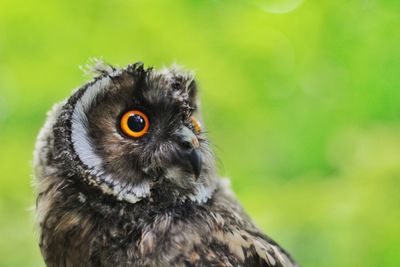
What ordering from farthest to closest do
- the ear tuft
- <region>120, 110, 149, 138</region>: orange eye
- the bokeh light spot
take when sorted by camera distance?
the bokeh light spot → the ear tuft → <region>120, 110, 149, 138</region>: orange eye

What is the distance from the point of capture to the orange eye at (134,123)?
2611 millimetres

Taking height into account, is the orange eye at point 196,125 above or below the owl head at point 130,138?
above

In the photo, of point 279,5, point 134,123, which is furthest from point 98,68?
point 279,5

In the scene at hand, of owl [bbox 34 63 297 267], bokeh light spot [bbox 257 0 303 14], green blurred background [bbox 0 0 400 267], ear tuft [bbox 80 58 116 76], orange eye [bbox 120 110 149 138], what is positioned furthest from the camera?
bokeh light spot [bbox 257 0 303 14]

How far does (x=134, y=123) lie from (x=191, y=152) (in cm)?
29

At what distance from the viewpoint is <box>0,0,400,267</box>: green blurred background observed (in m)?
3.91

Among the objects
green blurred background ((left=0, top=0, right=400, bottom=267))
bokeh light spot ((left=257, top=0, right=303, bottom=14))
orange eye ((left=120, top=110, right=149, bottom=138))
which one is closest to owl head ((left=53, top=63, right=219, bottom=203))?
orange eye ((left=120, top=110, right=149, bottom=138))

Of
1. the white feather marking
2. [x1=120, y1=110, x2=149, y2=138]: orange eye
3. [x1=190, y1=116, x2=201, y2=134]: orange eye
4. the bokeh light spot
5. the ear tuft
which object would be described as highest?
the bokeh light spot

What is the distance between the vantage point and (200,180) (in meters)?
2.76

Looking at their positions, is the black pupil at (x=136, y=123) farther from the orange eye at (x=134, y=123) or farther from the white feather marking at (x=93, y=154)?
the white feather marking at (x=93, y=154)

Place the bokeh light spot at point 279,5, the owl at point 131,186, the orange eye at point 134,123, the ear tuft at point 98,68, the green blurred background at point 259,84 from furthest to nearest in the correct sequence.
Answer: the bokeh light spot at point 279,5 → the green blurred background at point 259,84 → the ear tuft at point 98,68 → the orange eye at point 134,123 → the owl at point 131,186

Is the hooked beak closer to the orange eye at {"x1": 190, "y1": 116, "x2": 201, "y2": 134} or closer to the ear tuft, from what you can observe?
the orange eye at {"x1": 190, "y1": 116, "x2": 201, "y2": 134}

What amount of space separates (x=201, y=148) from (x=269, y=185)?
1457mm

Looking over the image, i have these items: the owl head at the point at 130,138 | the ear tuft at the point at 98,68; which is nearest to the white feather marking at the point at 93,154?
the owl head at the point at 130,138
